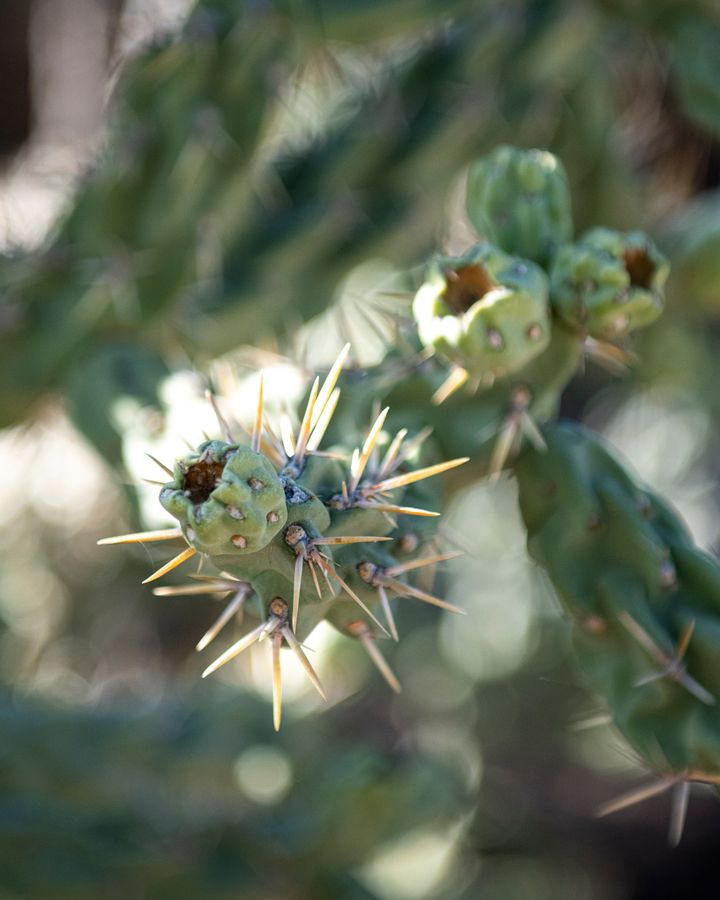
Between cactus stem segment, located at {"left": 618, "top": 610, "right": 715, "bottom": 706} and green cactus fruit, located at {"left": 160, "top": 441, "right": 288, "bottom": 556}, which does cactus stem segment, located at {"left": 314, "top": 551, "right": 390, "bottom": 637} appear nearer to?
green cactus fruit, located at {"left": 160, "top": 441, "right": 288, "bottom": 556}

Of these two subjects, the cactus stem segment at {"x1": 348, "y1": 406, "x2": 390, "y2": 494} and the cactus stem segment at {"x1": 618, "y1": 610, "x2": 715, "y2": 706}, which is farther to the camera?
the cactus stem segment at {"x1": 618, "y1": 610, "x2": 715, "y2": 706}

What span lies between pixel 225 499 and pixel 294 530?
0.50 feet

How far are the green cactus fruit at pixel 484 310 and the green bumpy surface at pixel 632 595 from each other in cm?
27

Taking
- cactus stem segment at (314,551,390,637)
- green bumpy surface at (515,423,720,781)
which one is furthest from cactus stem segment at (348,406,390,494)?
Result: green bumpy surface at (515,423,720,781)

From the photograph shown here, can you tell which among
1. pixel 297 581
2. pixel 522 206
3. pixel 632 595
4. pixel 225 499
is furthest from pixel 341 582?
pixel 522 206

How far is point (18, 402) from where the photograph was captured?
239cm

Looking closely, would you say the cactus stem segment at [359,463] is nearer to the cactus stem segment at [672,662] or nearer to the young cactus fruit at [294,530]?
the young cactus fruit at [294,530]

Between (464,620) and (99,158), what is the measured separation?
78.3 inches

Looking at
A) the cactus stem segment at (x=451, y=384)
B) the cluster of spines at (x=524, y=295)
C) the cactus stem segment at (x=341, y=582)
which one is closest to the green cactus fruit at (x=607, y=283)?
the cluster of spines at (x=524, y=295)

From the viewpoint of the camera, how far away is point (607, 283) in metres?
1.48

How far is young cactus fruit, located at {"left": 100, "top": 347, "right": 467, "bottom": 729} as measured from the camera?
109 centimetres

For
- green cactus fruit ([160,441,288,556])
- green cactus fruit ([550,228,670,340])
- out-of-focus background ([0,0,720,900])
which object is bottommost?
out-of-focus background ([0,0,720,900])

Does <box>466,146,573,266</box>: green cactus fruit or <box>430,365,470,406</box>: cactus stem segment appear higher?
<box>466,146,573,266</box>: green cactus fruit

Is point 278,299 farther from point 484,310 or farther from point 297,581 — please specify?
point 297,581
